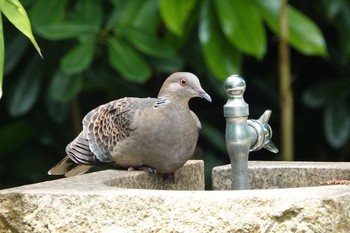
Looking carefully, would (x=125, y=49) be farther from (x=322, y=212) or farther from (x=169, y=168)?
(x=322, y=212)

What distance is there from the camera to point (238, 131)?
342 centimetres

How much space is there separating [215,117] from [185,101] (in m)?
2.81

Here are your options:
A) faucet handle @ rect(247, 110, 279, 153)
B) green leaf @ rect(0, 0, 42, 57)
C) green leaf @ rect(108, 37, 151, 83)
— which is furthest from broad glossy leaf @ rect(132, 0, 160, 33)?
green leaf @ rect(0, 0, 42, 57)

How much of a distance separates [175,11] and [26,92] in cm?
121

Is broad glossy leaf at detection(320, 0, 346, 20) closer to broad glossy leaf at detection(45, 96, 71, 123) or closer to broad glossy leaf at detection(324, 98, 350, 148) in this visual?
broad glossy leaf at detection(324, 98, 350, 148)

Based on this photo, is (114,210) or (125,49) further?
(125,49)

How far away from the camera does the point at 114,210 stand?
9.77ft

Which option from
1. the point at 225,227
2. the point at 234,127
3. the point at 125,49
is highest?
the point at 125,49

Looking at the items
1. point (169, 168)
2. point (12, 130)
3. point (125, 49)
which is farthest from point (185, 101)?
point (12, 130)

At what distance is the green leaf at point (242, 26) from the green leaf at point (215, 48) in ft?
0.35

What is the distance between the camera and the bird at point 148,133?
3779 mm

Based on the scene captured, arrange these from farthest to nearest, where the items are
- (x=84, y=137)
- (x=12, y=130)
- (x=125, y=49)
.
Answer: (x=12, y=130) → (x=125, y=49) → (x=84, y=137)

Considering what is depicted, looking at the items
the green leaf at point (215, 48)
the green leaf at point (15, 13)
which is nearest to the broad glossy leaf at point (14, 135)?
the green leaf at point (215, 48)

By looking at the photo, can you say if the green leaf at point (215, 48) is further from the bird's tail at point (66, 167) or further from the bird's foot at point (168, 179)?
the bird's foot at point (168, 179)
